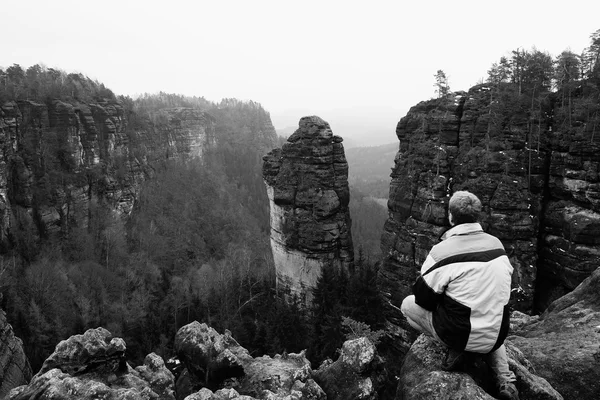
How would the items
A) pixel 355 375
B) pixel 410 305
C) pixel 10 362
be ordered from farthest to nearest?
pixel 10 362 → pixel 355 375 → pixel 410 305

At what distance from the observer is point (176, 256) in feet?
208

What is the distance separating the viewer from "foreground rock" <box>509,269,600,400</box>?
6250 millimetres

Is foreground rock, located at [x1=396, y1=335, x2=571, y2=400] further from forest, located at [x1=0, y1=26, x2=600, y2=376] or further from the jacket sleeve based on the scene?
forest, located at [x1=0, y1=26, x2=600, y2=376]

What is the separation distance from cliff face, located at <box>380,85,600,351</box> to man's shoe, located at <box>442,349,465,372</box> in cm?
2169

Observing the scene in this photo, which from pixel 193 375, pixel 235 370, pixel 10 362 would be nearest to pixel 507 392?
pixel 235 370

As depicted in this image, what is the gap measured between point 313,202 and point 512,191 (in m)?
15.5

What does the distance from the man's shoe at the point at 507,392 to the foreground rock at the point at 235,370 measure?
148 inches

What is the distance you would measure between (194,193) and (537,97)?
76.5 m

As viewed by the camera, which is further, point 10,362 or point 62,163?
point 62,163

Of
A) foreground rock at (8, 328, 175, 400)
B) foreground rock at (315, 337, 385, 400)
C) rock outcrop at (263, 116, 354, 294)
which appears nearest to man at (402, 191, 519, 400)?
foreground rock at (315, 337, 385, 400)

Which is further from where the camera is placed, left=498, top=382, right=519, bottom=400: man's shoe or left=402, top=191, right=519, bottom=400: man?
left=498, top=382, right=519, bottom=400: man's shoe

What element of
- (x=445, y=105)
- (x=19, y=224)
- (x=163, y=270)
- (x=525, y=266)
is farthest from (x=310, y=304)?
(x=19, y=224)

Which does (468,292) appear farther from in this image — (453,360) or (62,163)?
(62,163)

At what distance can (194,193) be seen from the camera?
8838 centimetres
